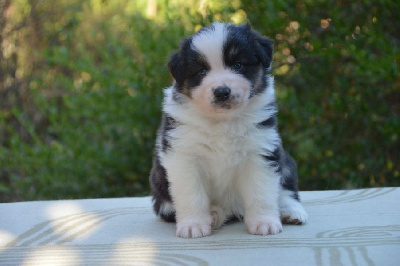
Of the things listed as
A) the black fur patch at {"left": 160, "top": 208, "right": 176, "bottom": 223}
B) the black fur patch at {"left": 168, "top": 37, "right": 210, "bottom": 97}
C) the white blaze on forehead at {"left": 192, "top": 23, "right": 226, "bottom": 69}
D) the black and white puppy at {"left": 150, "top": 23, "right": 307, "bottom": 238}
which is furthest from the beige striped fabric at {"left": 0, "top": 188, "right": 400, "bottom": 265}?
the white blaze on forehead at {"left": 192, "top": 23, "right": 226, "bottom": 69}

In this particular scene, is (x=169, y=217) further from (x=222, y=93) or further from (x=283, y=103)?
(x=283, y=103)

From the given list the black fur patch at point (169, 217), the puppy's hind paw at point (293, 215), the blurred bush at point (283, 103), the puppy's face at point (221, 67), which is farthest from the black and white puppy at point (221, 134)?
the blurred bush at point (283, 103)

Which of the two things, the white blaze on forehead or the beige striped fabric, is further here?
the white blaze on forehead

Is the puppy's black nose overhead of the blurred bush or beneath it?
overhead

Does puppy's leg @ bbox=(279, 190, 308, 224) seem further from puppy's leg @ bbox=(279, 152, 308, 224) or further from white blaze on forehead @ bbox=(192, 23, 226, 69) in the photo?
white blaze on forehead @ bbox=(192, 23, 226, 69)

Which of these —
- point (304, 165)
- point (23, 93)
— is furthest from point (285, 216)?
point (23, 93)

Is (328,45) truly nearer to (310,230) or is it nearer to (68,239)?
(310,230)
